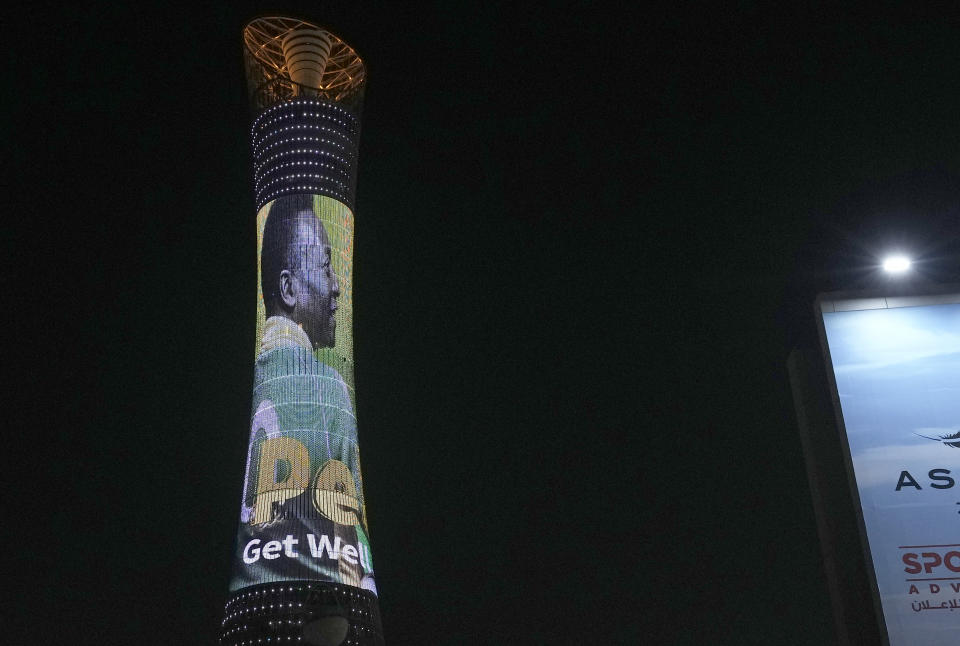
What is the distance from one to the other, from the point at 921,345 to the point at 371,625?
19942 millimetres

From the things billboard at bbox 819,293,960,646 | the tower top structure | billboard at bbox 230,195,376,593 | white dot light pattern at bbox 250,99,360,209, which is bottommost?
billboard at bbox 819,293,960,646

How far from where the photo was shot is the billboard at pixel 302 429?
1088 inches

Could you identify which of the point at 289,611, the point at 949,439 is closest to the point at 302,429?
the point at 289,611

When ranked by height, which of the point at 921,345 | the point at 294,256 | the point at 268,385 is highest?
the point at 294,256

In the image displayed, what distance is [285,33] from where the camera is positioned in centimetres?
3522

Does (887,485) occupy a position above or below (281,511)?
below

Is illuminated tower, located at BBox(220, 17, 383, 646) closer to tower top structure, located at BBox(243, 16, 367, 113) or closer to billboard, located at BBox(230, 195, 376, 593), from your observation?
billboard, located at BBox(230, 195, 376, 593)

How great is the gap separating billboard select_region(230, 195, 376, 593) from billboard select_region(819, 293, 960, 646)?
1805 cm

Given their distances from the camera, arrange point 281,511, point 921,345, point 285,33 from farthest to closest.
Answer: point 285,33 < point 281,511 < point 921,345

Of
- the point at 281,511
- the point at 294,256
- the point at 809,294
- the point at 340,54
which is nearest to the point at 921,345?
the point at 809,294

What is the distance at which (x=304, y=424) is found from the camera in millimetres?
27828

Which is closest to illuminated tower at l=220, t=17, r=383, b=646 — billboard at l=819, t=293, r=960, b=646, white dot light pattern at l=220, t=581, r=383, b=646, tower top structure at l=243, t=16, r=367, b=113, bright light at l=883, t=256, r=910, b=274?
white dot light pattern at l=220, t=581, r=383, b=646

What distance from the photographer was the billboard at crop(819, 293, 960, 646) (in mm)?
10633

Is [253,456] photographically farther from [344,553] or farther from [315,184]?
[315,184]
